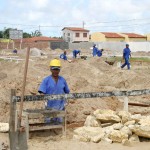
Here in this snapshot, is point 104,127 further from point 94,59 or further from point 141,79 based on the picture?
point 94,59

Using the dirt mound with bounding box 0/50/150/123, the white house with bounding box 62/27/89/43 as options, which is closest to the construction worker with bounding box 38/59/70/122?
the dirt mound with bounding box 0/50/150/123

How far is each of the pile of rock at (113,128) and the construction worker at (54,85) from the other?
62 centimetres

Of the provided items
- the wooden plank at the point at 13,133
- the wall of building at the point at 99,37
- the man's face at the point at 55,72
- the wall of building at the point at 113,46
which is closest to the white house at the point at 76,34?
the wall of building at the point at 99,37

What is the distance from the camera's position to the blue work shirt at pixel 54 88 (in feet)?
22.5

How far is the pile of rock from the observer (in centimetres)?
657

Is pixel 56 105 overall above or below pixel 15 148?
above

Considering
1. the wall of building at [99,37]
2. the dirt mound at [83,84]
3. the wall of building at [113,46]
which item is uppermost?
the wall of building at [99,37]

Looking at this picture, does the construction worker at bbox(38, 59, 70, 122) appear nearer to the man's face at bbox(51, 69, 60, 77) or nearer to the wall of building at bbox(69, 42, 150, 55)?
the man's face at bbox(51, 69, 60, 77)

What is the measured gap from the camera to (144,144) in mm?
6547

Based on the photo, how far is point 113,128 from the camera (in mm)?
6781

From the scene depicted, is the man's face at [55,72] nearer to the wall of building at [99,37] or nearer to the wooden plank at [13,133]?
the wooden plank at [13,133]

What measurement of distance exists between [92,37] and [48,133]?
9366 centimetres

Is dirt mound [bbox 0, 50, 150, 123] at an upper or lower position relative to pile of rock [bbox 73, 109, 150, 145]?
upper

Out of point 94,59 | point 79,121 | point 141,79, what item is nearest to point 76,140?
point 79,121
